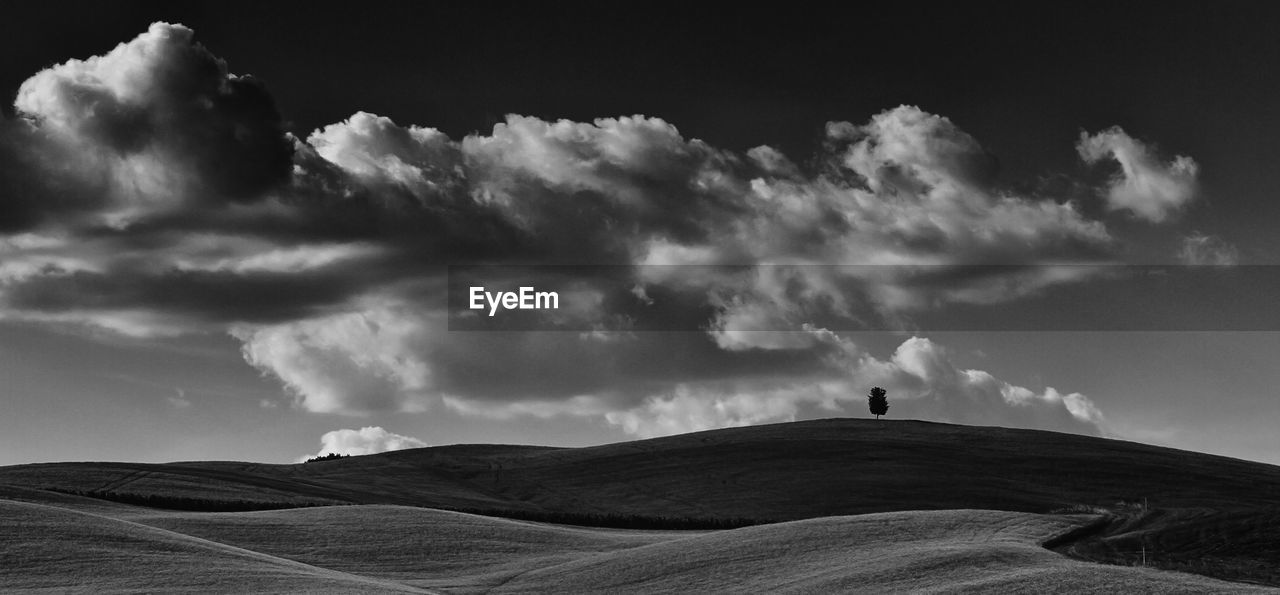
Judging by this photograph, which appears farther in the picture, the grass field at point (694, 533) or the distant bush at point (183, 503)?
the distant bush at point (183, 503)

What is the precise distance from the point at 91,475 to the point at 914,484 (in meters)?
40.1

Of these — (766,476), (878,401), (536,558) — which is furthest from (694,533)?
(878,401)

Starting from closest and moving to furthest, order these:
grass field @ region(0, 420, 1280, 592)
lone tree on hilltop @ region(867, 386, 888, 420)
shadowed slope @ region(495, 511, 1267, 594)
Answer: shadowed slope @ region(495, 511, 1267, 594) → grass field @ region(0, 420, 1280, 592) → lone tree on hilltop @ region(867, 386, 888, 420)

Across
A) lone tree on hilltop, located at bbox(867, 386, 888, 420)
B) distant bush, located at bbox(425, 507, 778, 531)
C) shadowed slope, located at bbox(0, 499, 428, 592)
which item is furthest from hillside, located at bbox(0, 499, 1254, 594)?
lone tree on hilltop, located at bbox(867, 386, 888, 420)

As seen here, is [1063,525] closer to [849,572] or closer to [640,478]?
[849,572]

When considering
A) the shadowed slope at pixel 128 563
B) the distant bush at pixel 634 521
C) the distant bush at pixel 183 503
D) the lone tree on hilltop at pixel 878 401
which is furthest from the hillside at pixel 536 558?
the lone tree on hilltop at pixel 878 401

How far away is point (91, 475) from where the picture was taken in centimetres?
5953

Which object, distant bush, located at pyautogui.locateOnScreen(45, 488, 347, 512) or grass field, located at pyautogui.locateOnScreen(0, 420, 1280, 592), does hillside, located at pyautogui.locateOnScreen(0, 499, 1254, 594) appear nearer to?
grass field, located at pyautogui.locateOnScreen(0, 420, 1280, 592)

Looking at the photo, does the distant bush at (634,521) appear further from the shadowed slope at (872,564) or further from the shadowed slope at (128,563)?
the shadowed slope at (128,563)

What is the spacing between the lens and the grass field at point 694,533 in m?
22.3

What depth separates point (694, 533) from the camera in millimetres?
38969

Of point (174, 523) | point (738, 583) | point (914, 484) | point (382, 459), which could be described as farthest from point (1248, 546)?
point (382, 459)

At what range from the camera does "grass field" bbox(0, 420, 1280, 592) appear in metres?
22.3

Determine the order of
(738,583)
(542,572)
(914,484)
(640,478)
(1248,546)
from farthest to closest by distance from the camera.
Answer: (640,478)
(914,484)
(542,572)
(738,583)
(1248,546)
